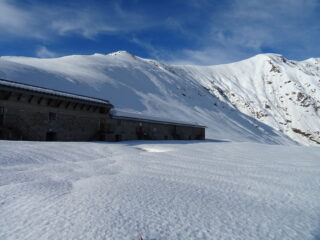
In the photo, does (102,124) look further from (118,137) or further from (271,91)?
(271,91)

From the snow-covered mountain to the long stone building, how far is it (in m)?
21.2

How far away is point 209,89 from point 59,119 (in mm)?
76712

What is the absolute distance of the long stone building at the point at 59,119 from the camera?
17359mm

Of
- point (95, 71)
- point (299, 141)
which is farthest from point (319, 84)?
point (95, 71)

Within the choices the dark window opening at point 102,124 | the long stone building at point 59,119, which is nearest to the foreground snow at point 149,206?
the long stone building at point 59,119

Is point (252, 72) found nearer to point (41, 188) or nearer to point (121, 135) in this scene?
point (121, 135)

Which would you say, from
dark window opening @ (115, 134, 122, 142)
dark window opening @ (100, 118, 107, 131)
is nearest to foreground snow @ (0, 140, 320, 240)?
dark window opening @ (100, 118, 107, 131)

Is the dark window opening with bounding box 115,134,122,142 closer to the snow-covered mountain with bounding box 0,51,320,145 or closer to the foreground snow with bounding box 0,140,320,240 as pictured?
the foreground snow with bounding box 0,140,320,240

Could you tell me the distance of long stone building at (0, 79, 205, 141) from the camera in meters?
17.4

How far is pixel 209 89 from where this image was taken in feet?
298

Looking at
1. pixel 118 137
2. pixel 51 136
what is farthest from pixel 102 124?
pixel 51 136

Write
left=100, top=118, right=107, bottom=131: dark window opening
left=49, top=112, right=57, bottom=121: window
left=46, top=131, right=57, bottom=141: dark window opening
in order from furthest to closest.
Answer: left=100, top=118, right=107, bottom=131: dark window opening
left=49, top=112, right=57, bottom=121: window
left=46, top=131, right=57, bottom=141: dark window opening

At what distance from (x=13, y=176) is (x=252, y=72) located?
431ft

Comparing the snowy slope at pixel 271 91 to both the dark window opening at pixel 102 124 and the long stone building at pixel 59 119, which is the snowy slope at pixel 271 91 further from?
the dark window opening at pixel 102 124
